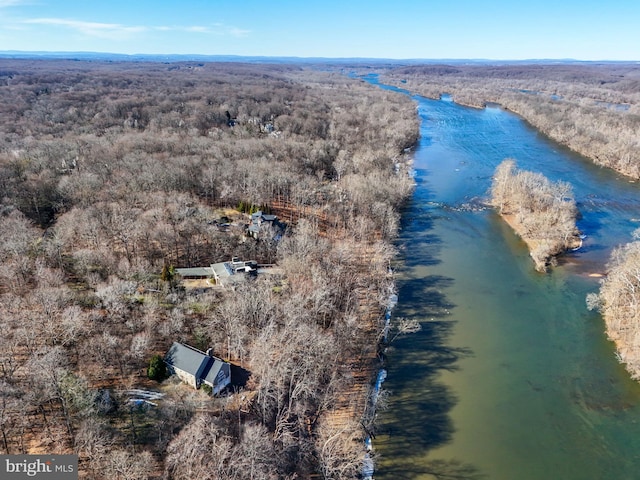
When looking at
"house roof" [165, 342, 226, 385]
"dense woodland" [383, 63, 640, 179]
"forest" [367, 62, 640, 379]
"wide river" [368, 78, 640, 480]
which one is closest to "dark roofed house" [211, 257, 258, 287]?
"house roof" [165, 342, 226, 385]

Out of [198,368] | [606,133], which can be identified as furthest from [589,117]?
[198,368]

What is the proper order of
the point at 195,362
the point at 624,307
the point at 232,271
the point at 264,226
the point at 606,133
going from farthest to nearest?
1. the point at 606,133
2. the point at 264,226
3. the point at 232,271
4. the point at 624,307
5. the point at 195,362

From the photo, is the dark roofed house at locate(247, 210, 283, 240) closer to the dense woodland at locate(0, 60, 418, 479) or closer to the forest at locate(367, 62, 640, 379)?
the dense woodland at locate(0, 60, 418, 479)

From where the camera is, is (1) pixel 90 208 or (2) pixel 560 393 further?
(1) pixel 90 208

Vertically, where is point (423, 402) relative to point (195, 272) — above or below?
below

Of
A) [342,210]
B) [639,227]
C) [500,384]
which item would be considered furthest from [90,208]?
[639,227]

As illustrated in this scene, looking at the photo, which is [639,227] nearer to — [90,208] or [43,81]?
[90,208]

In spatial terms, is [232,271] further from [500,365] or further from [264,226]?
[500,365]
